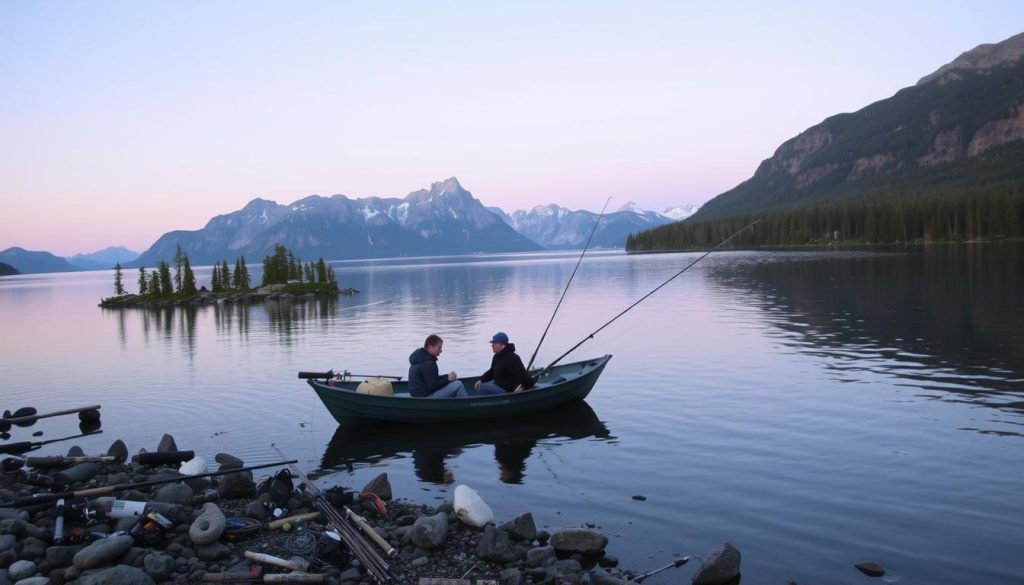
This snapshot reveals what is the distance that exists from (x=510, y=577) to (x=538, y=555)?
787mm

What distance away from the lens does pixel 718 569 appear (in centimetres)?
938

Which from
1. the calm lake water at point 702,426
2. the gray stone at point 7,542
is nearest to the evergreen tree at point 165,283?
the calm lake water at point 702,426

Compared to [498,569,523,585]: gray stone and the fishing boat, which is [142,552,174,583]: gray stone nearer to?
[498,569,523,585]: gray stone

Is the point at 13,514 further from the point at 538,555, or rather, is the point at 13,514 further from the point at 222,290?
the point at 222,290

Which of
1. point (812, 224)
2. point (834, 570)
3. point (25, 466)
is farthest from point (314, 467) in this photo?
point (812, 224)

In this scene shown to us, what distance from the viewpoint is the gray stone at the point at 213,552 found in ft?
32.8

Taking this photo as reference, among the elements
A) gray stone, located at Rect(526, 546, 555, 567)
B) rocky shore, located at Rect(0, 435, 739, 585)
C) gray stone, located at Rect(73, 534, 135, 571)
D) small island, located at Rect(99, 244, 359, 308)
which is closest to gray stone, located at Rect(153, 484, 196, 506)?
rocky shore, located at Rect(0, 435, 739, 585)

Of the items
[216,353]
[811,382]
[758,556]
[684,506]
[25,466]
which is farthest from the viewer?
[216,353]

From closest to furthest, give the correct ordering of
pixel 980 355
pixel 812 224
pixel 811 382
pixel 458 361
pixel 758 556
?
pixel 758 556
pixel 811 382
pixel 980 355
pixel 458 361
pixel 812 224

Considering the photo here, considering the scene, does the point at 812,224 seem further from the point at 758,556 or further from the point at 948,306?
the point at 758,556

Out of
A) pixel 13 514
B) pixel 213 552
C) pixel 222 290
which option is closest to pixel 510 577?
pixel 213 552

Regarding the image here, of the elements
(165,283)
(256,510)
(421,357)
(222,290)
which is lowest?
(256,510)

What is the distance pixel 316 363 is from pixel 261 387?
17.1 ft

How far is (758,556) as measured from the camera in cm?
1011
